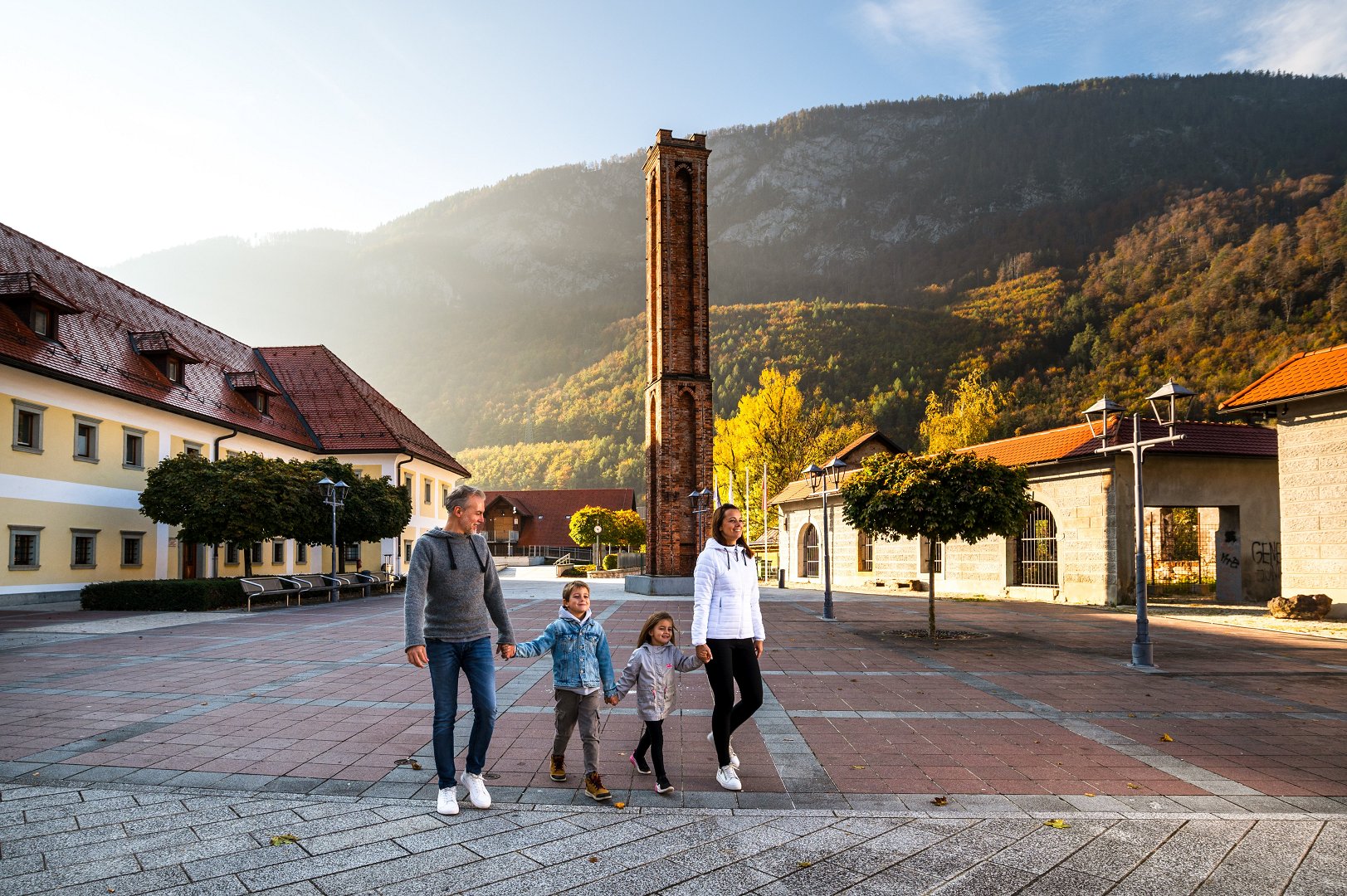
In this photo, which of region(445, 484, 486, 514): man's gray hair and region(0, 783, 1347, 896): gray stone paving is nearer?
region(0, 783, 1347, 896): gray stone paving

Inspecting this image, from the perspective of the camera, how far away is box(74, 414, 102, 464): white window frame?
77.8ft

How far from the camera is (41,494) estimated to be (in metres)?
22.2

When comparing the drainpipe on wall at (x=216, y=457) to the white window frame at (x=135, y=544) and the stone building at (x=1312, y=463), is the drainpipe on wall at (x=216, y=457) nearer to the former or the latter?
the white window frame at (x=135, y=544)

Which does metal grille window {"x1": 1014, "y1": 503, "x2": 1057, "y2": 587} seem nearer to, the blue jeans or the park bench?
the park bench

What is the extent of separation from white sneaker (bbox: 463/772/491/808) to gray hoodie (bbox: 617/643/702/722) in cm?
98

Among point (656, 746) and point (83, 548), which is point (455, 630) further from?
point (83, 548)

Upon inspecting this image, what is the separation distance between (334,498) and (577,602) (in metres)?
22.7

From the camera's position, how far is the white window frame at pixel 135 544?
2547cm

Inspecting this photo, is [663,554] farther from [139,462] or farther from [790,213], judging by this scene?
[790,213]

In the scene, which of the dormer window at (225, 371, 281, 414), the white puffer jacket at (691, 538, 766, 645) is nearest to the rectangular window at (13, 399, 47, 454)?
the dormer window at (225, 371, 281, 414)

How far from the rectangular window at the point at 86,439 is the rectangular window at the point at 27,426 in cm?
150

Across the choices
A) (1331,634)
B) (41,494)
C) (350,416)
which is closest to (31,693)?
(41,494)

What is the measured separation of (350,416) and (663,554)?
21872mm

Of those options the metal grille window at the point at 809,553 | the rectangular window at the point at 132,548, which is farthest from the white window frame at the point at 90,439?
the metal grille window at the point at 809,553
